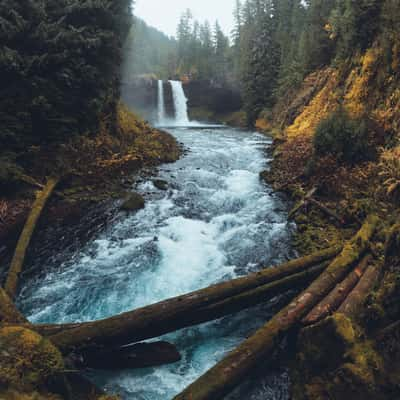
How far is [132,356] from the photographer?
15.9 ft

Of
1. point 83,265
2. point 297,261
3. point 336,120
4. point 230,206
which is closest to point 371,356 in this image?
point 297,261

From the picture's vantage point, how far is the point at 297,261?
6422 mm

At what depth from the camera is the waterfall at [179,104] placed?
167 ft

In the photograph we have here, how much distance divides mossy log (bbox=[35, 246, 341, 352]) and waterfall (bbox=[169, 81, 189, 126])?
45.1 metres

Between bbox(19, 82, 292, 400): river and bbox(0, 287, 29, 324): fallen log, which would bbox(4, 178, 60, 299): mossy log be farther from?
bbox(0, 287, 29, 324): fallen log

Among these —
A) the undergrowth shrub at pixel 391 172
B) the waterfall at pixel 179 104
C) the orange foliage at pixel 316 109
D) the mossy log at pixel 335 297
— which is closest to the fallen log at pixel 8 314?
the mossy log at pixel 335 297

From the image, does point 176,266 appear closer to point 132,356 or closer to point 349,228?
point 132,356

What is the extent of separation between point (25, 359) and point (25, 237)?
4.82m

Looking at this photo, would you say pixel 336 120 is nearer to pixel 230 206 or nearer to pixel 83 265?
pixel 230 206

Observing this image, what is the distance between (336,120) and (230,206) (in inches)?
208

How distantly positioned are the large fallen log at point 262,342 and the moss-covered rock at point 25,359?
163 cm

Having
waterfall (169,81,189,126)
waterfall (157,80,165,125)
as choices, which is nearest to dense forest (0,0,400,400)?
waterfall (169,81,189,126)

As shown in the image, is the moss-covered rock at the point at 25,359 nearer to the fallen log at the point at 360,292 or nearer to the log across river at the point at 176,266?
the log across river at the point at 176,266

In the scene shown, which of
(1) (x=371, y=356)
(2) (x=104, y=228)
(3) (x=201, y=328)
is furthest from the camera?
(2) (x=104, y=228)
